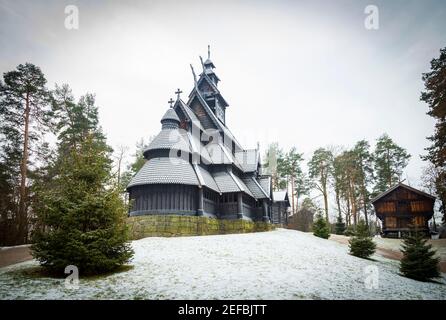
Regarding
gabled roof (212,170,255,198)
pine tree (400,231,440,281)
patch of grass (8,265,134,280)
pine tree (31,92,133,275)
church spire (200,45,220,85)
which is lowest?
pine tree (400,231,440,281)

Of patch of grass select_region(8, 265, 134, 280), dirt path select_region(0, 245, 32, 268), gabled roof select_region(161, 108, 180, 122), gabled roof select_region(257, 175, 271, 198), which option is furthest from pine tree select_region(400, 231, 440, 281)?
dirt path select_region(0, 245, 32, 268)

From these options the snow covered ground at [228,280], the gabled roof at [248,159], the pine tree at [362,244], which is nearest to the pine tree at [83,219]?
the snow covered ground at [228,280]

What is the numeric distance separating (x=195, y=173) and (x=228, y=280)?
12.0 m

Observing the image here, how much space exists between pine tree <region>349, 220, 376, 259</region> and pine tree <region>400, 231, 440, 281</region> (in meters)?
2.86

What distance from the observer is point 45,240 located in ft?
28.5

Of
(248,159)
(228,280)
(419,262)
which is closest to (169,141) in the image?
(248,159)

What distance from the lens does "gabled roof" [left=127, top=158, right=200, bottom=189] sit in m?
17.9

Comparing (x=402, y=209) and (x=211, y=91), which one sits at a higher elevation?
(x=211, y=91)

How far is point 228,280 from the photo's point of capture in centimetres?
807

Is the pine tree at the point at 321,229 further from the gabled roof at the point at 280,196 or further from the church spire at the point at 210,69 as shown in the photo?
the church spire at the point at 210,69

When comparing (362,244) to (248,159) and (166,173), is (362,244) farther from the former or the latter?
(248,159)

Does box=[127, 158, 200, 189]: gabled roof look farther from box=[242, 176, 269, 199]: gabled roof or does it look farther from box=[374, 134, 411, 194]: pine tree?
box=[374, 134, 411, 194]: pine tree
